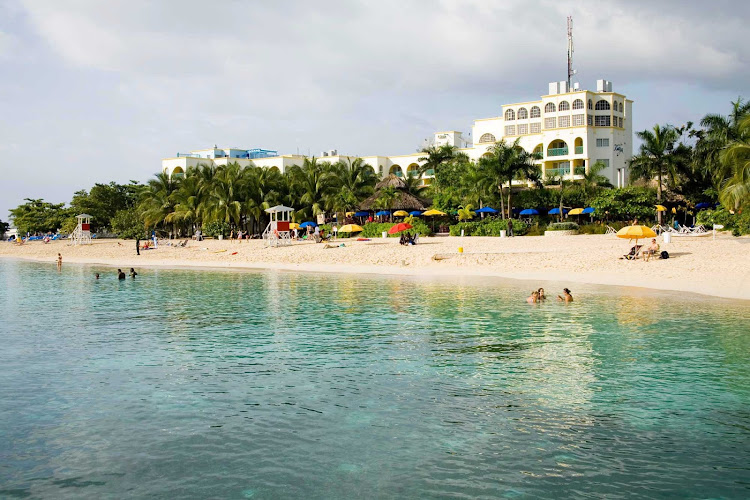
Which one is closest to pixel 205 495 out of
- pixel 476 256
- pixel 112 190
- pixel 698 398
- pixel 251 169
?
pixel 698 398

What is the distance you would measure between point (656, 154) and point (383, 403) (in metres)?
48.4

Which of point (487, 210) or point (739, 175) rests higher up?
point (739, 175)

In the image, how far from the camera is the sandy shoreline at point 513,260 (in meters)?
25.9

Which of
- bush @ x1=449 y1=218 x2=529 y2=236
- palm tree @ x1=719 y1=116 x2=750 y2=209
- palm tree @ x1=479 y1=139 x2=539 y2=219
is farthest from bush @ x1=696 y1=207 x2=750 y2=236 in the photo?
palm tree @ x1=479 y1=139 x2=539 y2=219

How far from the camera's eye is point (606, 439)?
891 centimetres

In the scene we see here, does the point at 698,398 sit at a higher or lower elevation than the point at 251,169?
lower

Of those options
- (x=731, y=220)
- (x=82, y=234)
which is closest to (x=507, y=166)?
(x=731, y=220)

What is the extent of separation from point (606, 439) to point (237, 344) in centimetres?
921

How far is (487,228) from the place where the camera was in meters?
49.1

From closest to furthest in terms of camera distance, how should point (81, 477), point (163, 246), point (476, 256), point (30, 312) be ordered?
point (81, 477) → point (30, 312) → point (476, 256) → point (163, 246)

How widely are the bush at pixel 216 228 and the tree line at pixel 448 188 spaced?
119 millimetres

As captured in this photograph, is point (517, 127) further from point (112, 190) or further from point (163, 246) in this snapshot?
point (112, 190)

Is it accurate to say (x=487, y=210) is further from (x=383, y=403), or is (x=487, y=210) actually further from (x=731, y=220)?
(x=383, y=403)

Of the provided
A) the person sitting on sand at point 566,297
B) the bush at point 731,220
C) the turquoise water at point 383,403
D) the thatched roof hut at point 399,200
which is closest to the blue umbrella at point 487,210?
the thatched roof hut at point 399,200
